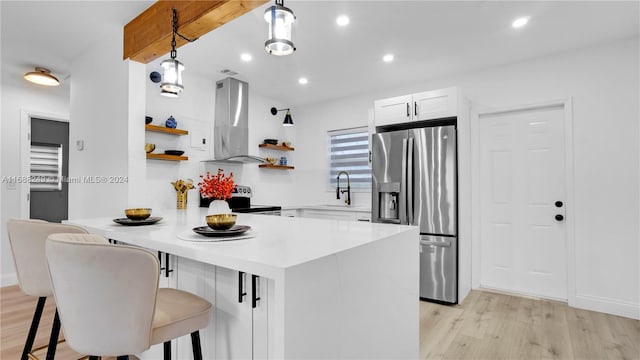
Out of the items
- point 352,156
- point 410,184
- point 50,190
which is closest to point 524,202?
point 410,184

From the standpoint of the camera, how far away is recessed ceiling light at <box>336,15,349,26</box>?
8.34 feet

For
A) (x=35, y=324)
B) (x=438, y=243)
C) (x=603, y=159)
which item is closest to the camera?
(x=35, y=324)

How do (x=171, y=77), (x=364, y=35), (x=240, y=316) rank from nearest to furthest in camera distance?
1. (x=240, y=316)
2. (x=171, y=77)
3. (x=364, y=35)

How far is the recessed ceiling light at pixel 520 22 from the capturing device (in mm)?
2559

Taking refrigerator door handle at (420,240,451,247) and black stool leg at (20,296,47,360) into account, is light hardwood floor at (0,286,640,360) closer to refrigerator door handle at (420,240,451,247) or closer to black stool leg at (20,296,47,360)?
black stool leg at (20,296,47,360)

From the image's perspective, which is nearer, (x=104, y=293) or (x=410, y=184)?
(x=104, y=293)

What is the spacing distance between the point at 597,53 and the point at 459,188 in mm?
1773

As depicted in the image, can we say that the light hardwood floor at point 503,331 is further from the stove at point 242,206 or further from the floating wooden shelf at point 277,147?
the floating wooden shelf at point 277,147

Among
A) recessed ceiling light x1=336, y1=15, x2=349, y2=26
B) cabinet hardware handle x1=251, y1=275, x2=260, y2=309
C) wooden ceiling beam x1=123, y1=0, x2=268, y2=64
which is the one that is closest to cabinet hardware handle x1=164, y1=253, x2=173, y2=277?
cabinet hardware handle x1=251, y1=275, x2=260, y2=309

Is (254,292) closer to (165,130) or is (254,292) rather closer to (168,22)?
(168,22)

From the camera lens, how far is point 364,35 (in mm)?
2854

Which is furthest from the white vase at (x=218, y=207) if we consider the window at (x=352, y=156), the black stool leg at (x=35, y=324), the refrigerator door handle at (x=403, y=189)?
the window at (x=352, y=156)

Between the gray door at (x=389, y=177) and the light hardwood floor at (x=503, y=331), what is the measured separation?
988 mm

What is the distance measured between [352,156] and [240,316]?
3677 millimetres
